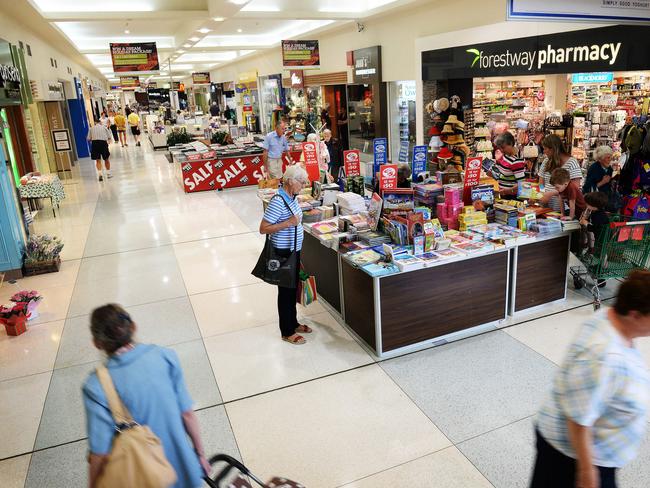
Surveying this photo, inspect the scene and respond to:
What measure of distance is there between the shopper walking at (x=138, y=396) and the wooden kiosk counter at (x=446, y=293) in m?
2.32

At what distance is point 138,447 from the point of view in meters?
1.87

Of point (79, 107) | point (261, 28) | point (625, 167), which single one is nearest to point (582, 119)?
point (625, 167)

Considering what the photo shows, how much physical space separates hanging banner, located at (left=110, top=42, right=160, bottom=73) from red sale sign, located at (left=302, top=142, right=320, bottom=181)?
24.9 feet

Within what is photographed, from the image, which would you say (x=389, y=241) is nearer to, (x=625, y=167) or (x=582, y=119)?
(x=625, y=167)

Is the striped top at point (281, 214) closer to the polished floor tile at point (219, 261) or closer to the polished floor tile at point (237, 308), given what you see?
the polished floor tile at point (237, 308)

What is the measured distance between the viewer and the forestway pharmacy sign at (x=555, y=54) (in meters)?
5.97

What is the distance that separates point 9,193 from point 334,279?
16.0 feet

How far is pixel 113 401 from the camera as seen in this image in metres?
1.95

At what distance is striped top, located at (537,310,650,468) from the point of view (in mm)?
1812

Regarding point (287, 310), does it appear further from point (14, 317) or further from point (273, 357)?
point (14, 317)

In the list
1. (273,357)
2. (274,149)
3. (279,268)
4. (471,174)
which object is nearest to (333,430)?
(273,357)

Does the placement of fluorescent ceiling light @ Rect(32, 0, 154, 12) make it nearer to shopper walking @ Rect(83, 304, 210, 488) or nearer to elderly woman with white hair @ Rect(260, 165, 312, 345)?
elderly woman with white hair @ Rect(260, 165, 312, 345)

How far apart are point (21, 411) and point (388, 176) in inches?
150

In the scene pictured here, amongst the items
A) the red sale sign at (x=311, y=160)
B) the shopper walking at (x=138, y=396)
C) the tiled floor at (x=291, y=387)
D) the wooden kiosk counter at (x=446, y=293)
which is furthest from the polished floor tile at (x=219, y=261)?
the shopper walking at (x=138, y=396)
